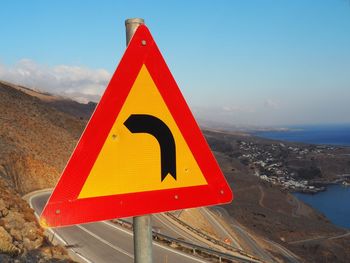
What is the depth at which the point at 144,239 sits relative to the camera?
2.68 m

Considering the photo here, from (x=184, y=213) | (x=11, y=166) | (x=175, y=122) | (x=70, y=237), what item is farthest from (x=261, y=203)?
(x=175, y=122)

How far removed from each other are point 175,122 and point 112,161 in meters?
0.55

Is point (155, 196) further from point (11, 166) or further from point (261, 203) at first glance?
point (261, 203)

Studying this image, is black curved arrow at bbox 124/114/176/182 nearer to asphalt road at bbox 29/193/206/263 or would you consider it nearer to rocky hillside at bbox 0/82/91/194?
asphalt road at bbox 29/193/206/263

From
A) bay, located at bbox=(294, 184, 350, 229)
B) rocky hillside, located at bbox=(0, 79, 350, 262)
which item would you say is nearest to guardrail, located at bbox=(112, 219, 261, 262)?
rocky hillside, located at bbox=(0, 79, 350, 262)

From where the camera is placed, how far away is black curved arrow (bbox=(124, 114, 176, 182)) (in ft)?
9.11

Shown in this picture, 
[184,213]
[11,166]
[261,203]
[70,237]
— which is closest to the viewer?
[70,237]

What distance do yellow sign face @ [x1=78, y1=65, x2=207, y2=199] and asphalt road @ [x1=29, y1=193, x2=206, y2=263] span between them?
54.7 ft

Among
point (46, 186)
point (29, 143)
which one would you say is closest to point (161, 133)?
point (46, 186)

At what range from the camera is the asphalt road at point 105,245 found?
1912cm

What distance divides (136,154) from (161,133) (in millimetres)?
249

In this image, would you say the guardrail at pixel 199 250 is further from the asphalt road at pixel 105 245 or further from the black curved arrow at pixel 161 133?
the black curved arrow at pixel 161 133

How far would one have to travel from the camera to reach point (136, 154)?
9.02 feet

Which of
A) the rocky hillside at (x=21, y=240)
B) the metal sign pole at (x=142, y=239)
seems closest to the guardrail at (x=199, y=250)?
the rocky hillside at (x=21, y=240)
